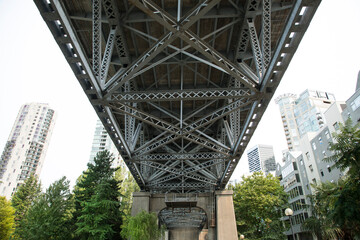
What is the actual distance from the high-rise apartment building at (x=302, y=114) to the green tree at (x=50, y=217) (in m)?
99.7

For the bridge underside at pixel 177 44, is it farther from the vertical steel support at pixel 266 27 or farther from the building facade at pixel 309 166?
the building facade at pixel 309 166

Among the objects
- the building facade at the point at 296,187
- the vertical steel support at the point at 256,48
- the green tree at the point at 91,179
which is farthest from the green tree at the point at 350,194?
the building facade at the point at 296,187

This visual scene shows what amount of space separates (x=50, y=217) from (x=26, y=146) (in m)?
106

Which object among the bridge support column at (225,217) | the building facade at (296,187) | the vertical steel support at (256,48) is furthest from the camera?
the building facade at (296,187)

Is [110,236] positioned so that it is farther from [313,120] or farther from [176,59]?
[313,120]

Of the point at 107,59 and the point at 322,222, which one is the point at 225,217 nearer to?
the point at 322,222

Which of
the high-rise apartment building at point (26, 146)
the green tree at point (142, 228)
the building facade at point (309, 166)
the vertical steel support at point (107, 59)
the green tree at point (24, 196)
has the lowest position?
the green tree at point (142, 228)

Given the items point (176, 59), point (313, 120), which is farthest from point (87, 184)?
point (313, 120)

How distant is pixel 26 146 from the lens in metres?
110

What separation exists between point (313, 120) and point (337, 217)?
105 meters

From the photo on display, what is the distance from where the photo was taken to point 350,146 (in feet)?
39.7

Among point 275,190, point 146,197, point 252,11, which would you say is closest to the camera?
point 252,11

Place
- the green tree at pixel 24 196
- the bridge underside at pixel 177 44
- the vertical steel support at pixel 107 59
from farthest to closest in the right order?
the green tree at pixel 24 196 < the vertical steel support at pixel 107 59 < the bridge underside at pixel 177 44

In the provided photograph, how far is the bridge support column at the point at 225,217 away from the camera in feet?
74.1
